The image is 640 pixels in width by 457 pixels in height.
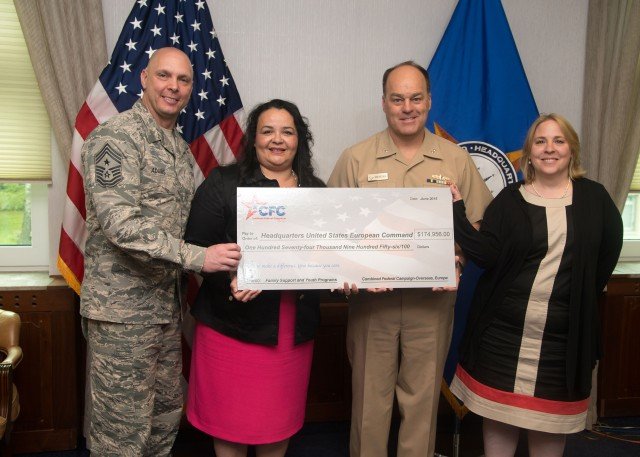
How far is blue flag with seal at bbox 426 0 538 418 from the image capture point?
2945mm

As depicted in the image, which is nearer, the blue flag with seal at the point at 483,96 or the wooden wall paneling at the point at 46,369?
the wooden wall paneling at the point at 46,369

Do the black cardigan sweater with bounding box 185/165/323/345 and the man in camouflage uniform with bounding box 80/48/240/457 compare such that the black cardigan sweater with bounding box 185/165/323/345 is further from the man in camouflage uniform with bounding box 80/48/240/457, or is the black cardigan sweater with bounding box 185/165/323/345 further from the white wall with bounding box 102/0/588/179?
the white wall with bounding box 102/0/588/179

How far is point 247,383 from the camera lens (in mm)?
2008

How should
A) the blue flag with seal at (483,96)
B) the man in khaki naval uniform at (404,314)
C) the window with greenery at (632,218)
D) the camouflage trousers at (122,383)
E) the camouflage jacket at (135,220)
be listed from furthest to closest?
the window with greenery at (632,218) < the blue flag with seal at (483,96) < the man in khaki naval uniform at (404,314) < the camouflage trousers at (122,383) < the camouflage jacket at (135,220)

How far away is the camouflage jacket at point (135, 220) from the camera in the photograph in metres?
1.80

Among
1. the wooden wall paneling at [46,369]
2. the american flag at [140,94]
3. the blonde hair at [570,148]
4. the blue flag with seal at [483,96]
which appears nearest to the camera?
the blonde hair at [570,148]

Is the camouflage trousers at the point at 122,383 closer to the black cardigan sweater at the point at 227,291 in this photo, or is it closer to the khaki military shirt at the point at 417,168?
the black cardigan sweater at the point at 227,291

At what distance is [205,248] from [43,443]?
68.4 inches

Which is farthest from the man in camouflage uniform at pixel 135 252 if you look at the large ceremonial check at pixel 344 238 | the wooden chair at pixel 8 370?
the wooden chair at pixel 8 370

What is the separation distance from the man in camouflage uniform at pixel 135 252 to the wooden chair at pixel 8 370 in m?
0.43

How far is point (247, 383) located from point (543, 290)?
117 cm

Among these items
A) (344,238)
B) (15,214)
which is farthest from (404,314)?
(15,214)

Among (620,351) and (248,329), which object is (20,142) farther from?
(620,351)

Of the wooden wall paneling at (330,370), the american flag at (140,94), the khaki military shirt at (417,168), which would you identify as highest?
the american flag at (140,94)
